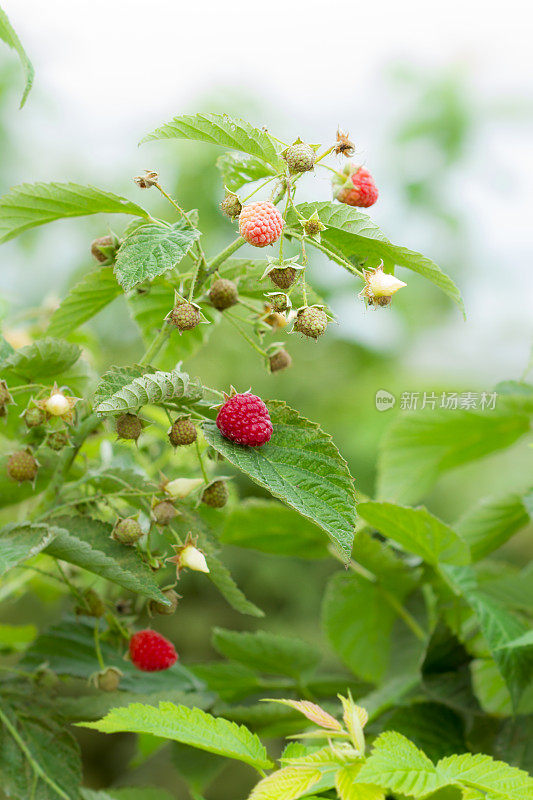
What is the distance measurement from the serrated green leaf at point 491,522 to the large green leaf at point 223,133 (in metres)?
0.33

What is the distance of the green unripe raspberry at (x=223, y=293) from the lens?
0.37 m

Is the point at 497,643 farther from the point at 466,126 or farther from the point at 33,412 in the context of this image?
the point at 466,126

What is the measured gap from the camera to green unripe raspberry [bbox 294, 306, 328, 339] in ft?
1.10

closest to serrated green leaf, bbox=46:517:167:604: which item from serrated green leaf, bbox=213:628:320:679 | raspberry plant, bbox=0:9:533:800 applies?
raspberry plant, bbox=0:9:533:800

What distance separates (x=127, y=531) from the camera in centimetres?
38

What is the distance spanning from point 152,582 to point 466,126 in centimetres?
255

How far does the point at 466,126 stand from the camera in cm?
257

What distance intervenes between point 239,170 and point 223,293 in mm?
73

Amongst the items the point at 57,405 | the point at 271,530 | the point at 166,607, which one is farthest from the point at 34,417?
the point at 271,530

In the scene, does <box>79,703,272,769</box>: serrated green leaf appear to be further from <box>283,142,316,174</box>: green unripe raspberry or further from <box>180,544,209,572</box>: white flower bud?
<box>283,142,316,174</box>: green unripe raspberry

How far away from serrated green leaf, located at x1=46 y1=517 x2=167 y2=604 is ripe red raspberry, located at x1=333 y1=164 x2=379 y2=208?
0.68 ft

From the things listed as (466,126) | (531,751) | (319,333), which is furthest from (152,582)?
(466,126)

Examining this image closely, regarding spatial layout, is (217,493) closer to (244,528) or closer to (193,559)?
(193,559)

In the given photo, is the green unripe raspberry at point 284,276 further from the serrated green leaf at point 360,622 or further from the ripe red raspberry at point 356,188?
the serrated green leaf at point 360,622
